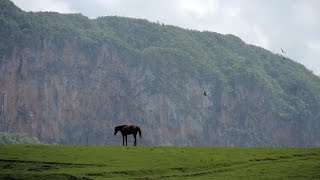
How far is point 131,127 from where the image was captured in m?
48.7

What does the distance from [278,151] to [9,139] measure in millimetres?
120620

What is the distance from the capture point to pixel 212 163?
35.4m

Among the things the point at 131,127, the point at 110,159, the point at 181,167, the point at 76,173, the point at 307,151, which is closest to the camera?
the point at 76,173

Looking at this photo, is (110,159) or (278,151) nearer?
(110,159)

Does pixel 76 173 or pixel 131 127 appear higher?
pixel 131 127

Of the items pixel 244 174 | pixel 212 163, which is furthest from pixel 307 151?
pixel 244 174

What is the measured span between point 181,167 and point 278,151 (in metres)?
9.65

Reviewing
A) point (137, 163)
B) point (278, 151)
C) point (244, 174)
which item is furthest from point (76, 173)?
point (278, 151)

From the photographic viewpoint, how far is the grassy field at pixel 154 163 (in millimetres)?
30812

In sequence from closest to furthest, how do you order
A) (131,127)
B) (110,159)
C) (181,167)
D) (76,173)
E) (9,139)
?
(76,173) → (181,167) → (110,159) → (131,127) → (9,139)

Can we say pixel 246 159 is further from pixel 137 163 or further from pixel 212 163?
pixel 137 163

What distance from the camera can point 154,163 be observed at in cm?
3494

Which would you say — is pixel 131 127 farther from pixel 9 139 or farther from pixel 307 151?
pixel 9 139

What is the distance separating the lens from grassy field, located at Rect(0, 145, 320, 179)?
3081cm
